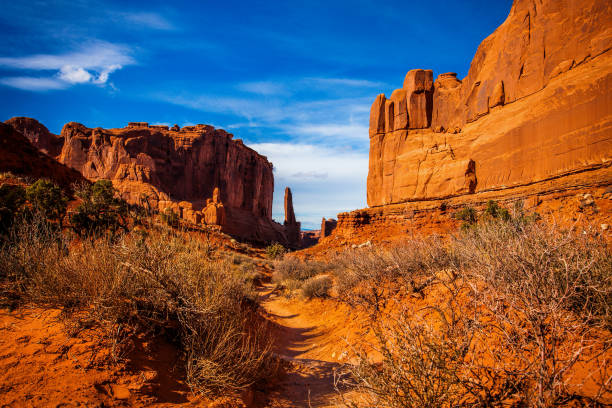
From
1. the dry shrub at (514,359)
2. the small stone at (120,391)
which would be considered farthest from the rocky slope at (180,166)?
the dry shrub at (514,359)

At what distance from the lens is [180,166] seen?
66188 mm

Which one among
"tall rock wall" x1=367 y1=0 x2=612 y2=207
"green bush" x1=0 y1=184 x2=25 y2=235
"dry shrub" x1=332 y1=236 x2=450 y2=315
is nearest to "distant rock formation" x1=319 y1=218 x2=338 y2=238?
"tall rock wall" x1=367 y1=0 x2=612 y2=207

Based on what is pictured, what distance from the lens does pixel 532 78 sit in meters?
18.7

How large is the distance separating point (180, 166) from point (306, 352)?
6834 cm

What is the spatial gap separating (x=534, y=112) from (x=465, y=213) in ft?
26.4

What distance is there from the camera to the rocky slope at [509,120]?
15.0 m

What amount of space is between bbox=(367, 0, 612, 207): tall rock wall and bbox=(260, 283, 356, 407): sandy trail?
1720 centimetres

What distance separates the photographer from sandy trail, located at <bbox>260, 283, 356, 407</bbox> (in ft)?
12.5

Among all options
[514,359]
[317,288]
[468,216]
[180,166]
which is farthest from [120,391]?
[180,166]

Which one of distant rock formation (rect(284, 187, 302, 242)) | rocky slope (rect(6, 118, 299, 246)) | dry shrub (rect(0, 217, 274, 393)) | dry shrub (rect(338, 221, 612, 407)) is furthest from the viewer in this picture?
distant rock formation (rect(284, 187, 302, 242))

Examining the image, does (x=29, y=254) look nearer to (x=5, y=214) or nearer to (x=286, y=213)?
(x=5, y=214)

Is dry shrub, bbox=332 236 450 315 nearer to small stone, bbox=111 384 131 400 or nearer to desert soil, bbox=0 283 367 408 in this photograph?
desert soil, bbox=0 283 367 408

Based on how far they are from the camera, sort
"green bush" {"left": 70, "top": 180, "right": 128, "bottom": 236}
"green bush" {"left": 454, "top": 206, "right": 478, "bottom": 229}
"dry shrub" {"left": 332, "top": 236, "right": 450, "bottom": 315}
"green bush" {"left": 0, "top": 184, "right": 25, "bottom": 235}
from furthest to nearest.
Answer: "green bush" {"left": 454, "top": 206, "right": 478, "bottom": 229} → "green bush" {"left": 70, "top": 180, "right": 128, "bottom": 236} → "green bush" {"left": 0, "top": 184, "right": 25, "bottom": 235} → "dry shrub" {"left": 332, "top": 236, "right": 450, "bottom": 315}

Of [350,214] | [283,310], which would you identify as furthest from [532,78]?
[283,310]
